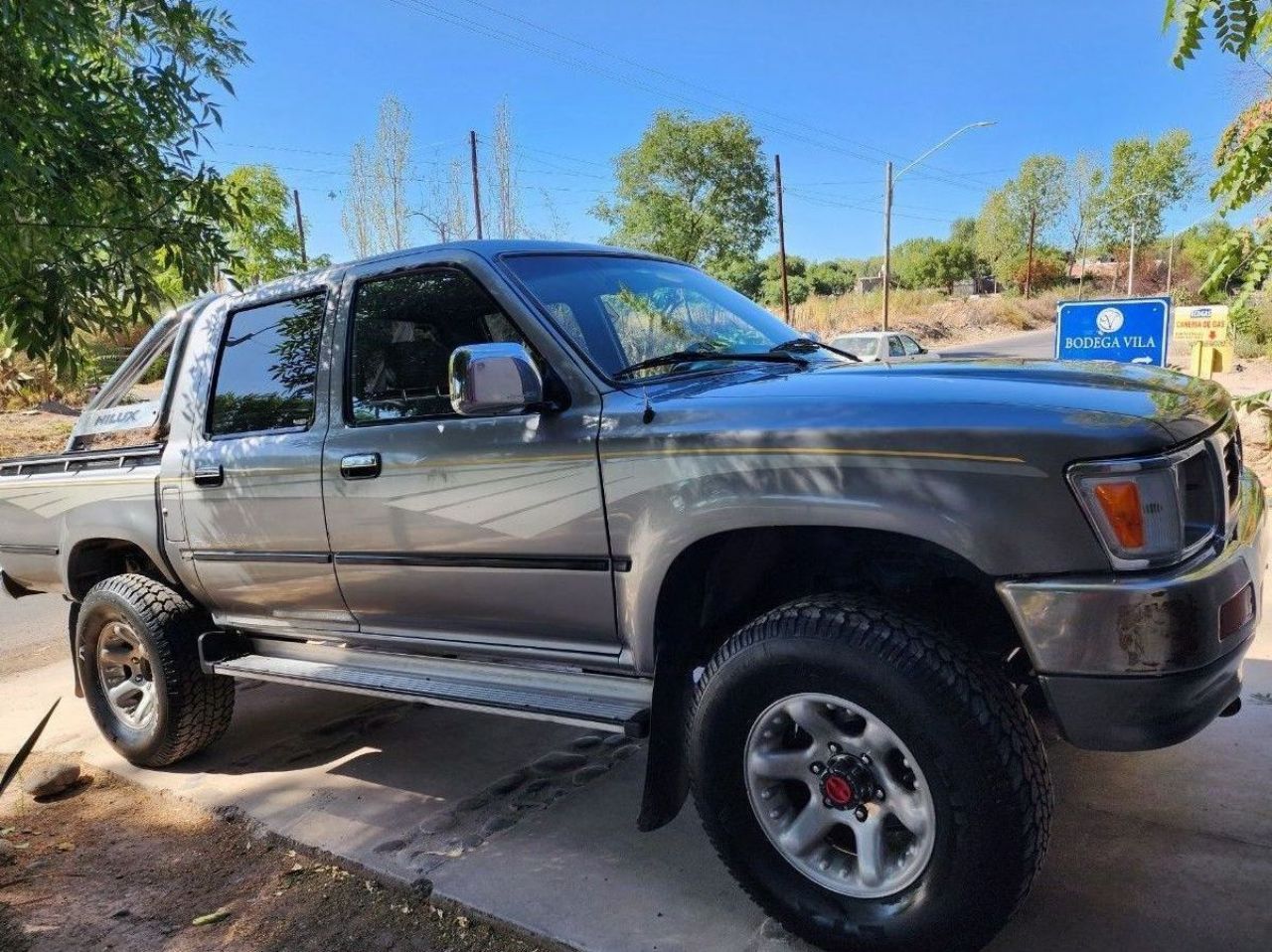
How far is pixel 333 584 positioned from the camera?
3.63m

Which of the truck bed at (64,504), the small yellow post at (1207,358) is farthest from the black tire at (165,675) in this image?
the small yellow post at (1207,358)

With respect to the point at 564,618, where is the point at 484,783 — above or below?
below

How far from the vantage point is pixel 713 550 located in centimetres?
276

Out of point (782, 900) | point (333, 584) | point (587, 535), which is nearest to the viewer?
point (782, 900)

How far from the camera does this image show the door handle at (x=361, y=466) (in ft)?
10.9

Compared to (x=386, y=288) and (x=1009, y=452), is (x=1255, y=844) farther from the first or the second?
(x=386, y=288)

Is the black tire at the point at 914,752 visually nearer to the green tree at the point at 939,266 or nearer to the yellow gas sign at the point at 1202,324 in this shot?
the yellow gas sign at the point at 1202,324

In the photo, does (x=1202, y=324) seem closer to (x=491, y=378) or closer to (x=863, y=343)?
(x=491, y=378)

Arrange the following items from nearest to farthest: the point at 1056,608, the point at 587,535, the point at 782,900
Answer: the point at 1056,608 → the point at 782,900 → the point at 587,535

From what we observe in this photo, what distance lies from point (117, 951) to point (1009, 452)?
2936mm

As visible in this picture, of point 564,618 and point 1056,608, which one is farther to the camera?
point 564,618

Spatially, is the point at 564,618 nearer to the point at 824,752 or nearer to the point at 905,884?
the point at 824,752

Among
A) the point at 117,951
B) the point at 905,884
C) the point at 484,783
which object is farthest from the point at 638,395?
the point at 117,951

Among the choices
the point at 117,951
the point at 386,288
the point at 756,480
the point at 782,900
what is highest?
the point at 386,288
